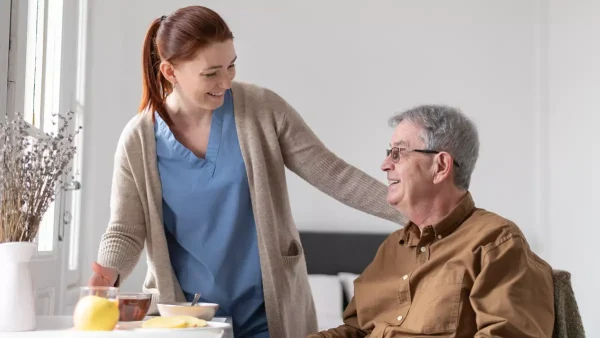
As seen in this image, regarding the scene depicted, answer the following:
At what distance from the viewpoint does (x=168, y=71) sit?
6.35ft

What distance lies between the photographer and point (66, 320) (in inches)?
63.3

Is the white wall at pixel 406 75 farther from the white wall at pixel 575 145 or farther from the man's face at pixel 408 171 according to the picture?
the man's face at pixel 408 171

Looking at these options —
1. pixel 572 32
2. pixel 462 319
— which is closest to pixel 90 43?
pixel 572 32

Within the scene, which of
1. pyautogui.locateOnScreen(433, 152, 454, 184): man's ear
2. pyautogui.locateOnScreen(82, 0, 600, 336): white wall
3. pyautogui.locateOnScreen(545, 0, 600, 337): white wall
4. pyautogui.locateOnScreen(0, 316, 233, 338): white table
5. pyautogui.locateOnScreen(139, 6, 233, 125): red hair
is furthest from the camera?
pyautogui.locateOnScreen(82, 0, 600, 336): white wall

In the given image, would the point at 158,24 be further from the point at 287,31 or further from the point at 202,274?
the point at 287,31

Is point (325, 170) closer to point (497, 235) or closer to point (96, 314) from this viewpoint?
point (497, 235)

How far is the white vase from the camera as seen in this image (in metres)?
1.41

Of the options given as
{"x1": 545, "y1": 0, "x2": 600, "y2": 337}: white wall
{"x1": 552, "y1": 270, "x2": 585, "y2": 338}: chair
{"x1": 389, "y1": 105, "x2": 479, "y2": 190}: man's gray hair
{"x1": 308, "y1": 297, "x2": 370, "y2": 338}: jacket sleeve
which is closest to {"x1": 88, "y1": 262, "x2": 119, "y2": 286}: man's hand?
{"x1": 308, "y1": 297, "x2": 370, "y2": 338}: jacket sleeve

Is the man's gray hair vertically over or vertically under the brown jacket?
over

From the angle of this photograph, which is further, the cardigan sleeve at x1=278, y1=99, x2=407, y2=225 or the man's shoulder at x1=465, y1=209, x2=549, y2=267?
the cardigan sleeve at x1=278, y1=99, x2=407, y2=225

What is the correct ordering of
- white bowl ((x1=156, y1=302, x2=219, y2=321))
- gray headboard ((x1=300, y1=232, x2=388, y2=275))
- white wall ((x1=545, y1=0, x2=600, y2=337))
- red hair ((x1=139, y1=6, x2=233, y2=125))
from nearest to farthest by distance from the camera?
white bowl ((x1=156, y1=302, x2=219, y2=321)) → red hair ((x1=139, y1=6, x2=233, y2=125)) → white wall ((x1=545, y1=0, x2=600, y2=337)) → gray headboard ((x1=300, y1=232, x2=388, y2=275))

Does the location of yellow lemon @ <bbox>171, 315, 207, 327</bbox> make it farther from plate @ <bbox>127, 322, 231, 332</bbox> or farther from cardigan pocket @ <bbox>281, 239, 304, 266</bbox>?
cardigan pocket @ <bbox>281, 239, 304, 266</bbox>

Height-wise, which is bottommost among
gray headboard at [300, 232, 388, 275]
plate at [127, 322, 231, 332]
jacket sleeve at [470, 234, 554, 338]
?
gray headboard at [300, 232, 388, 275]

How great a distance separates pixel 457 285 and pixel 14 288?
2.77 feet
